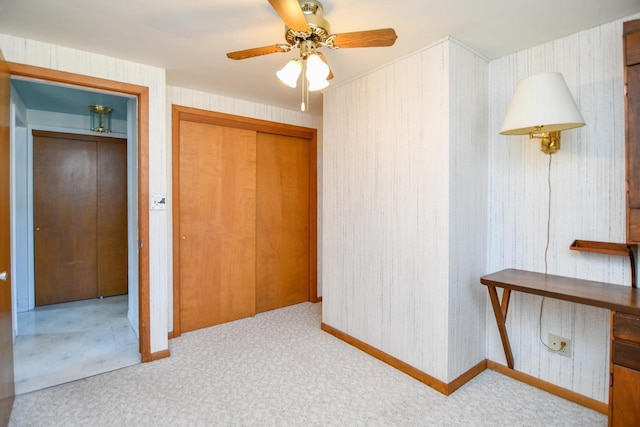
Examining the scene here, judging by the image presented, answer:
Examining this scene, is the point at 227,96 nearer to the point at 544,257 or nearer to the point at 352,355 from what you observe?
the point at 352,355

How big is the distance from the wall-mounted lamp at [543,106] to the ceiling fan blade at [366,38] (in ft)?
2.86

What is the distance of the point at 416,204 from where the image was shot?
2414mm

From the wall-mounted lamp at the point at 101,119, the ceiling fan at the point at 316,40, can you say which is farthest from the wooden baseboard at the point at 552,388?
the wall-mounted lamp at the point at 101,119

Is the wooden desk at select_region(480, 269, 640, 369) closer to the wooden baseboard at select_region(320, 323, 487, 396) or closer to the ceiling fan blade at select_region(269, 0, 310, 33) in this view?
the wooden baseboard at select_region(320, 323, 487, 396)

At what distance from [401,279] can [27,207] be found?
173 inches

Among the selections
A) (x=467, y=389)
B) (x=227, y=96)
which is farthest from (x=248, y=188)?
(x=467, y=389)

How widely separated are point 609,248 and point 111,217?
17.1 ft

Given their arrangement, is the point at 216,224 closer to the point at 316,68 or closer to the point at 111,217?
the point at 111,217

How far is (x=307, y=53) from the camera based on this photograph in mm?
1744

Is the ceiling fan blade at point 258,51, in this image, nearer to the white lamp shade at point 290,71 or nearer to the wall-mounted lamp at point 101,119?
the white lamp shade at point 290,71

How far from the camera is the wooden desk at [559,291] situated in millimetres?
1622

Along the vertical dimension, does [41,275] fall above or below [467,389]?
above

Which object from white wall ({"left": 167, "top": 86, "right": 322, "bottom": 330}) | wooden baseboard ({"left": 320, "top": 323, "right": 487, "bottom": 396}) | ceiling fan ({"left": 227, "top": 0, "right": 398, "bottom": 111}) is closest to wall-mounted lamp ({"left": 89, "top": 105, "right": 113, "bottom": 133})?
white wall ({"left": 167, "top": 86, "right": 322, "bottom": 330})

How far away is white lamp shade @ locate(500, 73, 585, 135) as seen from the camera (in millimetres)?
1833
